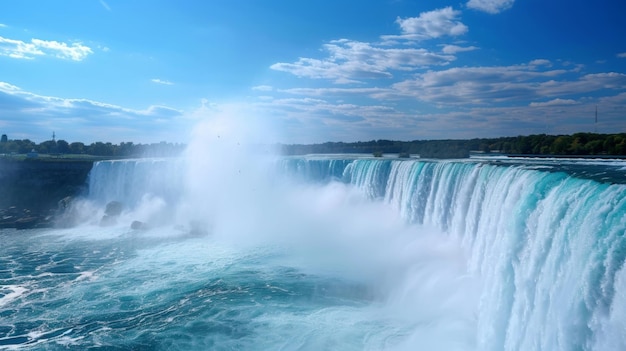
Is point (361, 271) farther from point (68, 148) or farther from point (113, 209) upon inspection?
point (68, 148)

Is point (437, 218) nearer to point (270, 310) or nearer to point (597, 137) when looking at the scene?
point (270, 310)

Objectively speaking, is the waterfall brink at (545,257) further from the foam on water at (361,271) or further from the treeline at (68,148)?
the treeline at (68,148)

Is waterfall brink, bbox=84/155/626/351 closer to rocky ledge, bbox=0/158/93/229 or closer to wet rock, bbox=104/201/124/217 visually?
wet rock, bbox=104/201/124/217

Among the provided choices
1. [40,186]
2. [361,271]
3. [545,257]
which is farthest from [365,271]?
[40,186]

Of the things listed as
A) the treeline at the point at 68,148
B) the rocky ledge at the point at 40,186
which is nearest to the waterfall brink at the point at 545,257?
the rocky ledge at the point at 40,186

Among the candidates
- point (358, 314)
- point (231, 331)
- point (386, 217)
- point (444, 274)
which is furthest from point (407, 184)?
point (231, 331)

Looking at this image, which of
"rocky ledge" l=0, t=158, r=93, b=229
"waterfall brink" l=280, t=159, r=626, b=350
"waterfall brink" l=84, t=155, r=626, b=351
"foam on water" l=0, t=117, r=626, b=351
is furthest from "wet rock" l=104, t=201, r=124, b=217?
"waterfall brink" l=280, t=159, r=626, b=350

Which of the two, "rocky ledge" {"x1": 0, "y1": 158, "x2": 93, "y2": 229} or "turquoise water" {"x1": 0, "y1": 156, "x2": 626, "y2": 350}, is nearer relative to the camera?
"turquoise water" {"x1": 0, "y1": 156, "x2": 626, "y2": 350}
